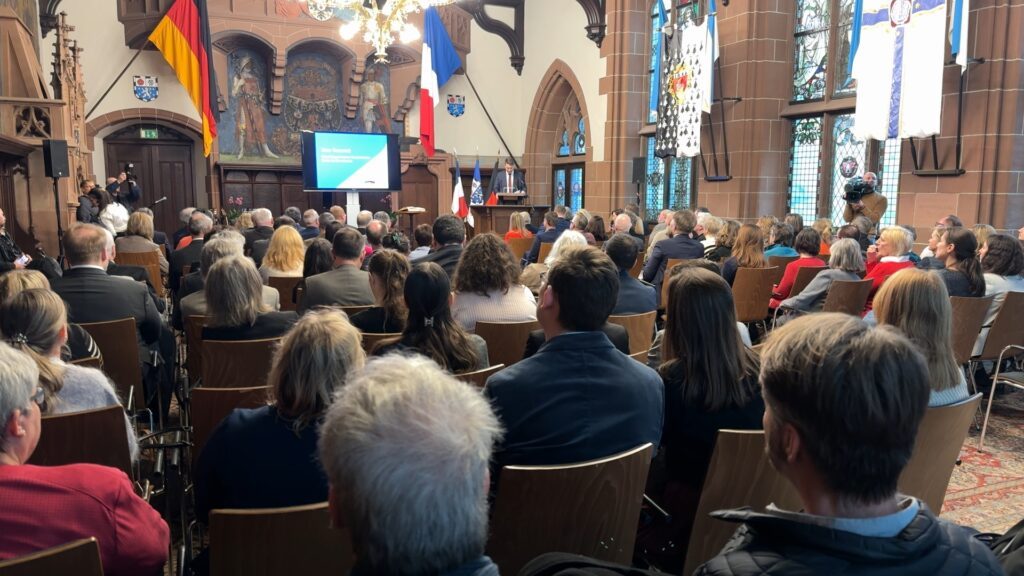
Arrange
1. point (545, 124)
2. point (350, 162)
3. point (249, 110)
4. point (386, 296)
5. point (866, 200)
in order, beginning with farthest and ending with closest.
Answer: point (545, 124) < point (249, 110) < point (350, 162) < point (866, 200) < point (386, 296)

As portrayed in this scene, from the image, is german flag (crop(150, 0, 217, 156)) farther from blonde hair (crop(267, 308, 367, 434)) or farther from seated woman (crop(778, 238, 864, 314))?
blonde hair (crop(267, 308, 367, 434))

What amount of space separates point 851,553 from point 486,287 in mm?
2790

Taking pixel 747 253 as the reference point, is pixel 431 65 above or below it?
above

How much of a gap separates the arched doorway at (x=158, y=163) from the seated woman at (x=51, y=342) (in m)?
12.6

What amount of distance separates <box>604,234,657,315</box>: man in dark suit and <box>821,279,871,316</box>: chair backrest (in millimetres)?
1276

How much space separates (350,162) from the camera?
38.0 feet

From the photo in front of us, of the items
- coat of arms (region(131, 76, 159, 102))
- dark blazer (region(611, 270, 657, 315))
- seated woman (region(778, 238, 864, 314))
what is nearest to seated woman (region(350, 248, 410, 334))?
dark blazer (region(611, 270, 657, 315))

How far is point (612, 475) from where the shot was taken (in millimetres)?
1728

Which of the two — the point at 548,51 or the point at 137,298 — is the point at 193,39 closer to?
the point at 548,51

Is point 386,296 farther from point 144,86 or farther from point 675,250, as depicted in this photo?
point 144,86

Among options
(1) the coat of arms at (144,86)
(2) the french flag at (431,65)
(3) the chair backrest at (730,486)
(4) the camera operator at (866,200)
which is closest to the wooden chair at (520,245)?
(4) the camera operator at (866,200)

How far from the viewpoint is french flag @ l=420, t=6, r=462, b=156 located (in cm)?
1171

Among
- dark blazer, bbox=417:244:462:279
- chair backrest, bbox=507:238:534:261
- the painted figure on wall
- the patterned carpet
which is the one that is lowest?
the patterned carpet

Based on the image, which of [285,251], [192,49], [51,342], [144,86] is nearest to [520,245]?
[285,251]
